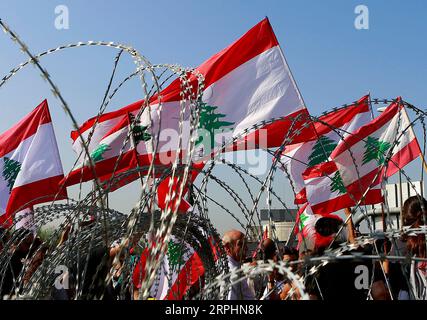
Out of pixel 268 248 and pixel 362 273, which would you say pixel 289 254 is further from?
pixel 362 273

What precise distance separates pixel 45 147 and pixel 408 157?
20.5ft

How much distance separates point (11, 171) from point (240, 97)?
474cm

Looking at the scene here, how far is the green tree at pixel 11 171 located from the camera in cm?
1090

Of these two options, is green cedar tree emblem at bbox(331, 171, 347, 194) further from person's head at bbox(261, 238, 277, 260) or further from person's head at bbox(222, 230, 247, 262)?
person's head at bbox(222, 230, 247, 262)

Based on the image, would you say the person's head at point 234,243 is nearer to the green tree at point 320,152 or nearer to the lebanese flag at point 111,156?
the lebanese flag at point 111,156

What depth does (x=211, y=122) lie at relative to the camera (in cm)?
839

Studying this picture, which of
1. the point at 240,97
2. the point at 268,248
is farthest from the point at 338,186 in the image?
the point at 268,248

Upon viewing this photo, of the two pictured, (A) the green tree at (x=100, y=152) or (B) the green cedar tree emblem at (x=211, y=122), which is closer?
(B) the green cedar tree emblem at (x=211, y=122)

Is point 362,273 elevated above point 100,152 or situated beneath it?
situated beneath

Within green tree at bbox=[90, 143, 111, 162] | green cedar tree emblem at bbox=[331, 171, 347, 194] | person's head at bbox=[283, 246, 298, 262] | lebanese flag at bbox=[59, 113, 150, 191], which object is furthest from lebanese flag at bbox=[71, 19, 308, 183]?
person's head at bbox=[283, 246, 298, 262]

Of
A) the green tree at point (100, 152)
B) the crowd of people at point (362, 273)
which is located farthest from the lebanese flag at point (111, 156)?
the crowd of people at point (362, 273)

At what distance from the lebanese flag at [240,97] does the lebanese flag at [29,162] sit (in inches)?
81.2

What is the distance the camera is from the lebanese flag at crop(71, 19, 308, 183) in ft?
26.6

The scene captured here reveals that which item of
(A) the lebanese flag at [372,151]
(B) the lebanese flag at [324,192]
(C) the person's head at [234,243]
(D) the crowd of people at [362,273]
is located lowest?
(D) the crowd of people at [362,273]
